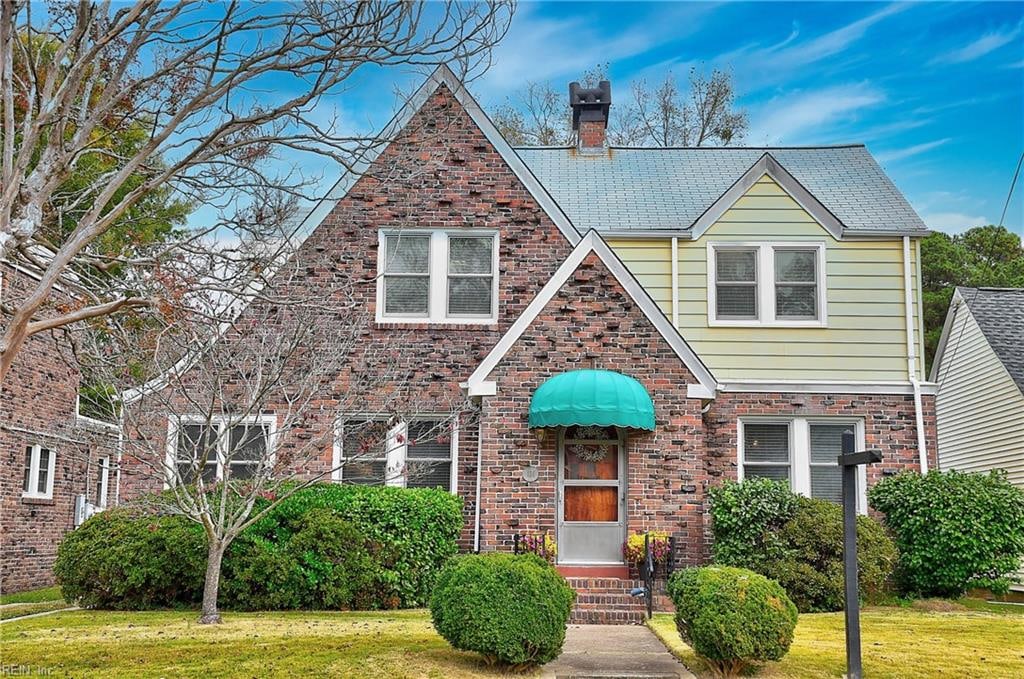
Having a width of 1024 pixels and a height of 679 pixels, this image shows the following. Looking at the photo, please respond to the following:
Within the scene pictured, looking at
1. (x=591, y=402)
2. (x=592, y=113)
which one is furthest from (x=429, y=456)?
(x=592, y=113)

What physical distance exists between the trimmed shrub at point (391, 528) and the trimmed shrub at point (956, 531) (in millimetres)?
7681

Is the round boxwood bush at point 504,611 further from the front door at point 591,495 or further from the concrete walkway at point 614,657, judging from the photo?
the front door at point 591,495

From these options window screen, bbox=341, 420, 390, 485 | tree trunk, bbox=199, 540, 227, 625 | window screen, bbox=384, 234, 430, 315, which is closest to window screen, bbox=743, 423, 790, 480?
window screen, bbox=384, 234, 430, 315

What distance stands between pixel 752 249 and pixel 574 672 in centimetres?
1127

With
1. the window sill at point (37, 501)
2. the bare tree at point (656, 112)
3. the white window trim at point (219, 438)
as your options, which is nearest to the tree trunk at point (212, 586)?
the white window trim at point (219, 438)

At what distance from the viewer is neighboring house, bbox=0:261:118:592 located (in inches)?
751

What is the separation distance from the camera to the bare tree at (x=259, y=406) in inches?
538

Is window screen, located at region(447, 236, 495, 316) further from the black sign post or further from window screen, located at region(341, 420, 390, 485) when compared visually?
the black sign post

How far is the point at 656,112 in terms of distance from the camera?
119ft

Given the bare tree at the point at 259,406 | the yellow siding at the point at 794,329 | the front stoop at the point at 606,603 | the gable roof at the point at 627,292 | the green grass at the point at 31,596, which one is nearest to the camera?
the bare tree at the point at 259,406

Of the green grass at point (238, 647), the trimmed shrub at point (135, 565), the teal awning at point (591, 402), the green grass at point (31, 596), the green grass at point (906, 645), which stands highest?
the teal awning at point (591, 402)

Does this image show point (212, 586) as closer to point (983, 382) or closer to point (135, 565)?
point (135, 565)

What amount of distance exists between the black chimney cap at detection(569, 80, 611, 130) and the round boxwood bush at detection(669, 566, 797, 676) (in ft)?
48.0

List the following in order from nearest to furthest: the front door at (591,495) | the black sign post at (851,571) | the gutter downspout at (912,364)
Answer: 1. the black sign post at (851,571)
2. the front door at (591,495)
3. the gutter downspout at (912,364)
